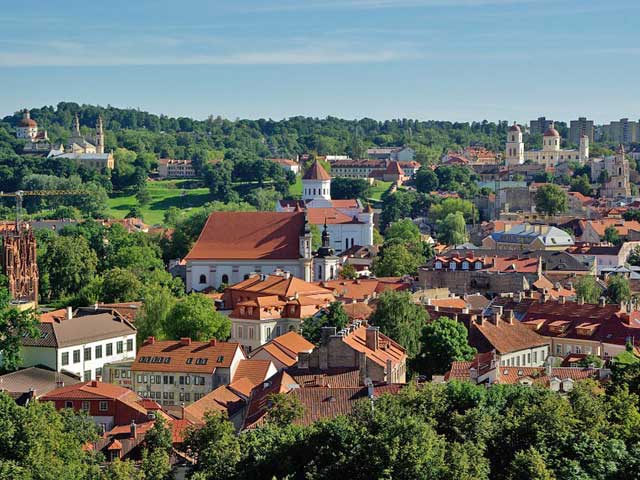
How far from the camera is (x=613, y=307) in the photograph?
184 feet

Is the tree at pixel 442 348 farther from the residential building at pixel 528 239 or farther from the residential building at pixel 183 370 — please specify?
the residential building at pixel 528 239

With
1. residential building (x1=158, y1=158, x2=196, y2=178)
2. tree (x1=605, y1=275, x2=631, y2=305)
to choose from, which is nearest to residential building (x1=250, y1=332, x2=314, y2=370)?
tree (x1=605, y1=275, x2=631, y2=305)

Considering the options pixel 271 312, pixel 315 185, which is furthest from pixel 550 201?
pixel 271 312

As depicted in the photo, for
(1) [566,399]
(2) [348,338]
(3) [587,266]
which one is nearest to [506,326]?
(2) [348,338]

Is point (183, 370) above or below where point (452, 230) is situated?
above

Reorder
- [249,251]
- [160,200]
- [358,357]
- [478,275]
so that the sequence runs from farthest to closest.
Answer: [160,200], [249,251], [478,275], [358,357]

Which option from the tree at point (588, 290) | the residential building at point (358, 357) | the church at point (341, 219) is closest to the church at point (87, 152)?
the church at point (341, 219)

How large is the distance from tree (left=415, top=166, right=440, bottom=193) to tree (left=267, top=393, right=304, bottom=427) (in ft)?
379

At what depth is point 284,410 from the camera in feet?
120

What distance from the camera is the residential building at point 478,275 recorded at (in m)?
69.4

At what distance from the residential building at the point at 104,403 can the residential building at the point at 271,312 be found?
1345cm

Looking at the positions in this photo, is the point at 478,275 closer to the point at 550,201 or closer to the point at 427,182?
the point at 550,201

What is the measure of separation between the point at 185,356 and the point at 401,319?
875cm

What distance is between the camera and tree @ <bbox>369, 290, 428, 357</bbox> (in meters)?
51.3
